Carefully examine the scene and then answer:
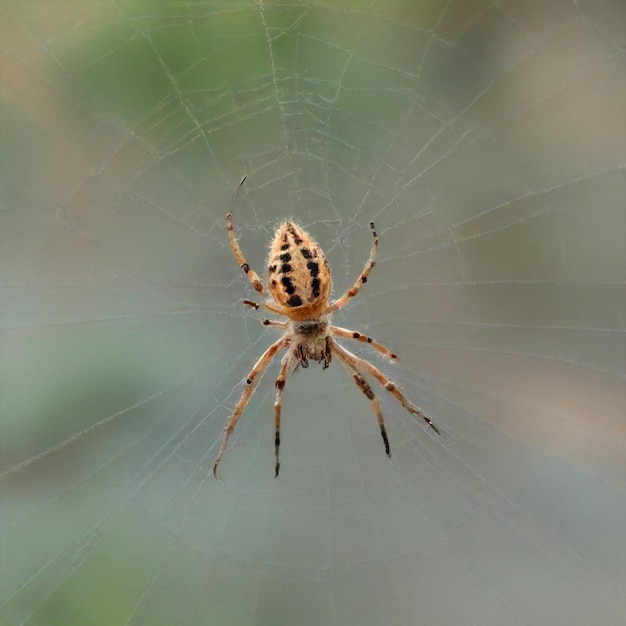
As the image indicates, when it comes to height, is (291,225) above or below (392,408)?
above

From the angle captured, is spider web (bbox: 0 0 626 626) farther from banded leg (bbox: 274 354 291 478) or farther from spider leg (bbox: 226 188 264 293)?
spider leg (bbox: 226 188 264 293)

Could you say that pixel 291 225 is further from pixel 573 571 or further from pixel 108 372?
pixel 573 571

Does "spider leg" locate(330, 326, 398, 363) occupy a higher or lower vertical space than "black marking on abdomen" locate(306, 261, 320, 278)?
lower

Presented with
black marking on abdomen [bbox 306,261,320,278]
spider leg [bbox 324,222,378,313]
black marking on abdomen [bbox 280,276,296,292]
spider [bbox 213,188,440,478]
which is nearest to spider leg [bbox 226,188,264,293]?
spider [bbox 213,188,440,478]

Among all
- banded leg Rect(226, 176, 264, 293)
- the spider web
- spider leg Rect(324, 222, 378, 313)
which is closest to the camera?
banded leg Rect(226, 176, 264, 293)

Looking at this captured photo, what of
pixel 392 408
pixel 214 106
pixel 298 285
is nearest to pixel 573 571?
pixel 392 408

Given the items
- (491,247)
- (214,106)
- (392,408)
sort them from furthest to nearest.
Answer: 1. (491,247)
2. (214,106)
3. (392,408)

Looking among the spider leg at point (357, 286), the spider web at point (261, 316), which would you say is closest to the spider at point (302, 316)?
the spider leg at point (357, 286)

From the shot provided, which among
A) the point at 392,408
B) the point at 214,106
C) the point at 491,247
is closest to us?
the point at 392,408

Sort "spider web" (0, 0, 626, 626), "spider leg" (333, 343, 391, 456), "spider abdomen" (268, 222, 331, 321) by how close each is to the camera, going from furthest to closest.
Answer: "spider web" (0, 0, 626, 626) < "spider leg" (333, 343, 391, 456) < "spider abdomen" (268, 222, 331, 321)
